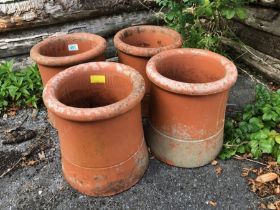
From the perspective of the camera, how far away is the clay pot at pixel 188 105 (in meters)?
2.27

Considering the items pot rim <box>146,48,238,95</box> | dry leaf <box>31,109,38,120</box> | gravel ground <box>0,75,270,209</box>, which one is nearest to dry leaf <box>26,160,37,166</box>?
gravel ground <box>0,75,270,209</box>

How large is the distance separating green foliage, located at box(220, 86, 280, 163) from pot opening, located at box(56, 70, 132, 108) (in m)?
1.04

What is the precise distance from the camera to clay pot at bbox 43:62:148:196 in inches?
81.0

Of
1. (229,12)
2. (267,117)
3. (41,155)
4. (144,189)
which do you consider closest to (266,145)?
(267,117)

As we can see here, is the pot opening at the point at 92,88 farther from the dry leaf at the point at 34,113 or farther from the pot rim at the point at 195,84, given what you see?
the dry leaf at the point at 34,113

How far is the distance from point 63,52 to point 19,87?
691 mm

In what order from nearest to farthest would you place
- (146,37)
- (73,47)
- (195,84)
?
(195,84)
(73,47)
(146,37)

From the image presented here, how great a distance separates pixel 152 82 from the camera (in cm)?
242

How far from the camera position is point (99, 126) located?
2.07m

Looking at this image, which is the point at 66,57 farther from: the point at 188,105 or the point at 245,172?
the point at 245,172

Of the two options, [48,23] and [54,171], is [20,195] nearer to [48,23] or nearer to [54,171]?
[54,171]

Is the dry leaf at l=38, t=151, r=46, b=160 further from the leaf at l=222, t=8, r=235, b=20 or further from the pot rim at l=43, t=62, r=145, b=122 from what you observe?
the leaf at l=222, t=8, r=235, b=20

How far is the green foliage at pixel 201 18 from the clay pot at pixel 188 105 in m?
0.51

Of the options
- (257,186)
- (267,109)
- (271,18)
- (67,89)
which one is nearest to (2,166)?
(67,89)
